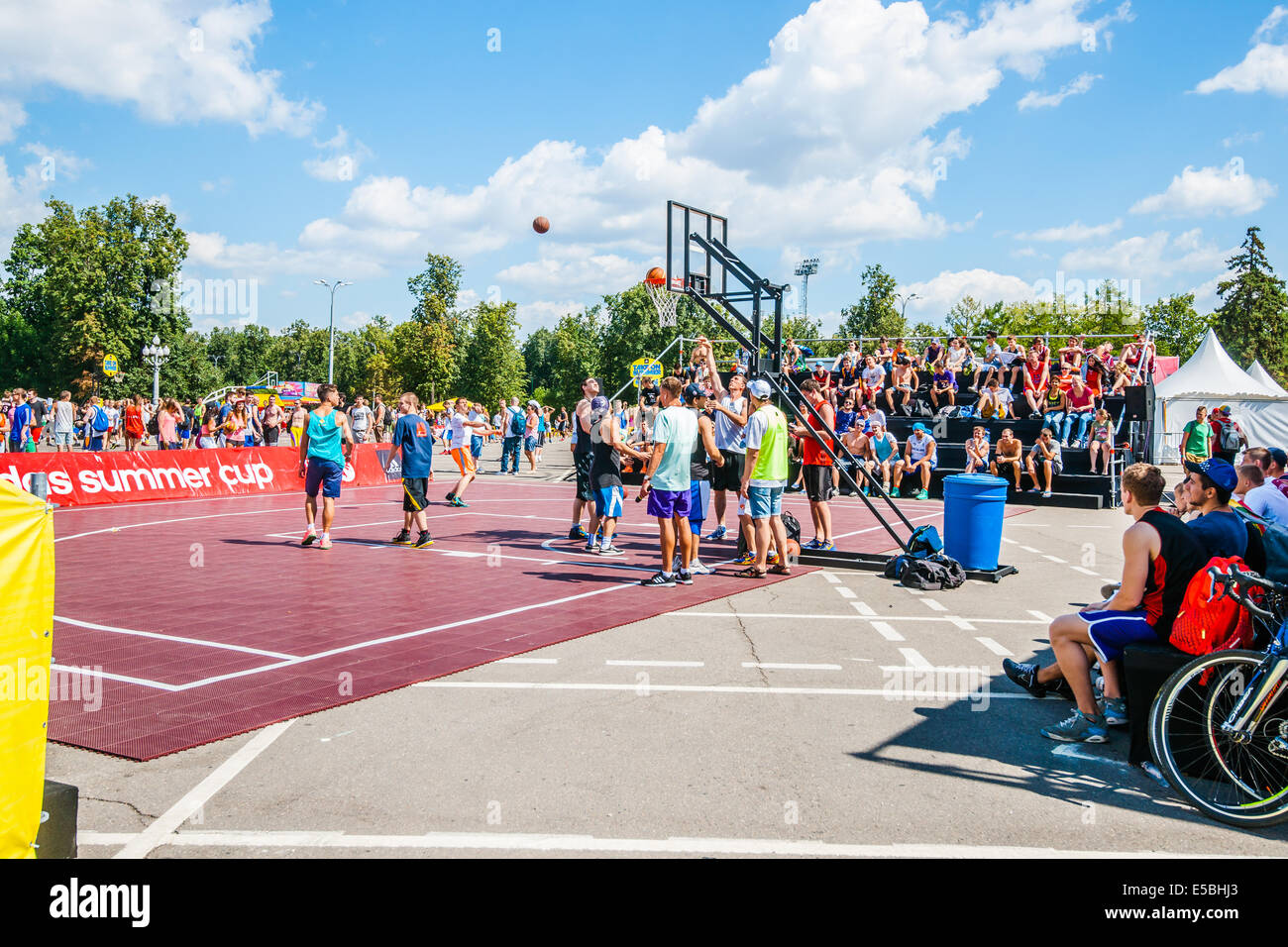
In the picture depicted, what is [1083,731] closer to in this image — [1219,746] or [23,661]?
[1219,746]

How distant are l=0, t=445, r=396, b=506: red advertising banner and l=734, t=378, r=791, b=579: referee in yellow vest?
361 inches

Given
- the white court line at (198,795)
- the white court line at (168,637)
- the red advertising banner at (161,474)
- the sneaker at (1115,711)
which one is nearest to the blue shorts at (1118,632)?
the sneaker at (1115,711)

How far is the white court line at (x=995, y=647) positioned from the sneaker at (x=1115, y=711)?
184 centimetres

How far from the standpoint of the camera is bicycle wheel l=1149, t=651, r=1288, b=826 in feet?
Answer: 13.2

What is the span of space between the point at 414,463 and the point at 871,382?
1620cm

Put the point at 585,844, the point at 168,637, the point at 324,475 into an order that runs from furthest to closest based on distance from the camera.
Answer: the point at 324,475 → the point at 168,637 → the point at 585,844

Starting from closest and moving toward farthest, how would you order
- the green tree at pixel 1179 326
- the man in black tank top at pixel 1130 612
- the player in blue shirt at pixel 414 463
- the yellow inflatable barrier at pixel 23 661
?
the yellow inflatable barrier at pixel 23 661
the man in black tank top at pixel 1130 612
the player in blue shirt at pixel 414 463
the green tree at pixel 1179 326

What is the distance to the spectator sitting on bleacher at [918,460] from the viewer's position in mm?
21719

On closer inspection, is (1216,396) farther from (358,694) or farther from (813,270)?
(813,270)

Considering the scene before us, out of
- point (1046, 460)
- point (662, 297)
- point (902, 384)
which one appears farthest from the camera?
point (902, 384)

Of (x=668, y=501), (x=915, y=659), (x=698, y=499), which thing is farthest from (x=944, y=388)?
(x=915, y=659)

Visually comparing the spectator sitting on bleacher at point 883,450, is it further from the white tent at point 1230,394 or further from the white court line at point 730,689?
the white court line at point 730,689

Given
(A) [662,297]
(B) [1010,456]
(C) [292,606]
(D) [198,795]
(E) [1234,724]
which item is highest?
(A) [662,297]

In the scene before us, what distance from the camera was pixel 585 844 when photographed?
3652 mm
